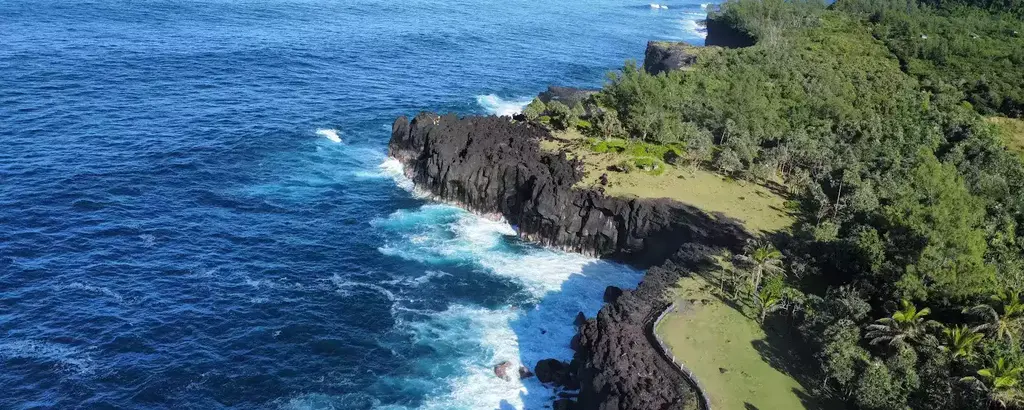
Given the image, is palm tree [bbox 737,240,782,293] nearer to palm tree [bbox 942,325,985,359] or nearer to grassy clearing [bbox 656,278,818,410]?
grassy clearing [bbox 656,278,818,410]

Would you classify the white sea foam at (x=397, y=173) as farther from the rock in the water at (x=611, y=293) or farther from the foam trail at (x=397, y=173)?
the rock in the water at (x=611, y=293)

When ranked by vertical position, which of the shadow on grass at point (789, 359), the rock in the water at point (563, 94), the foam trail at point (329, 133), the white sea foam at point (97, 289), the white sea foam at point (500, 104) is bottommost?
the white sea foam at point (97, 289)

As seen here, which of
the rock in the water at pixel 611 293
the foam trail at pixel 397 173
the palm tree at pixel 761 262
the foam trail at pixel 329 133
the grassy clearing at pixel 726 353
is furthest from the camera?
the foam trail at pixel 329 133

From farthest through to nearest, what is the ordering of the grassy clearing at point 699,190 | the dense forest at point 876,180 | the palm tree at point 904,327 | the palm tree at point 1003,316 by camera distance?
the grassy clearing at point 699,190 < the palm tree at point 904,327 < the dense forest at point 876,180 < the palm tree at point 1003,316

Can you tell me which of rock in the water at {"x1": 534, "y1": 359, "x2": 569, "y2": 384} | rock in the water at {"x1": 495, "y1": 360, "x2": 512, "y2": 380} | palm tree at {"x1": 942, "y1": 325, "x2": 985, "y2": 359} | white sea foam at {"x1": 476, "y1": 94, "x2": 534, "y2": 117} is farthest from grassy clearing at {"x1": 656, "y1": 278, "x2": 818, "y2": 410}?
white sea foam at {"x1": 476, "y1": 94, "x2": 534, "y2": 117}

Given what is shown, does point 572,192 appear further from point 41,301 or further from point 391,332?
point 41,301

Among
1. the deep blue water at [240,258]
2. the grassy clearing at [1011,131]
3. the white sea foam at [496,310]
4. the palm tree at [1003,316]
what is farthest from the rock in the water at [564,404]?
the grassy clearing at [1011,131]

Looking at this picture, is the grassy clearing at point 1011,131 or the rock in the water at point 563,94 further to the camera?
the rock in the water at point 563,94

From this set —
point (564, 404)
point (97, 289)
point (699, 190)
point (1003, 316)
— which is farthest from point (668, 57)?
point (97, 289)
